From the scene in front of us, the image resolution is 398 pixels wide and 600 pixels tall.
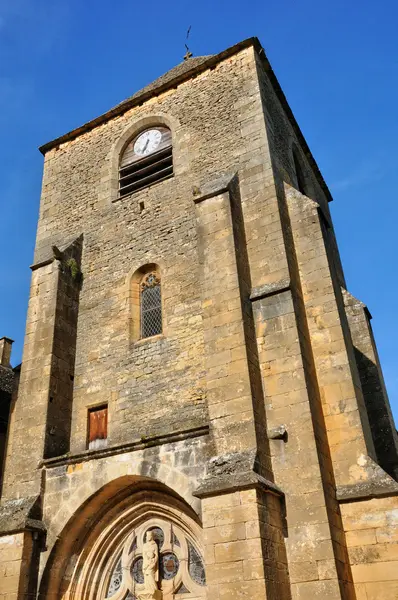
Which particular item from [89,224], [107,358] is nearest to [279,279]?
[107,358]

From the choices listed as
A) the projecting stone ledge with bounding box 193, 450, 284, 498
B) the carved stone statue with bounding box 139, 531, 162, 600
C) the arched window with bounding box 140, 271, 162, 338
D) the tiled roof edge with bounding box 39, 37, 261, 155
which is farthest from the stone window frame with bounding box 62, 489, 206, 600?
the tiled roof edge with bounding box 39, 37, 261, 155

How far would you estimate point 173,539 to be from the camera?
855 cm

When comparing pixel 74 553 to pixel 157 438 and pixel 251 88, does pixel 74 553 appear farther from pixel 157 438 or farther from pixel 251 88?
pixel 251 88

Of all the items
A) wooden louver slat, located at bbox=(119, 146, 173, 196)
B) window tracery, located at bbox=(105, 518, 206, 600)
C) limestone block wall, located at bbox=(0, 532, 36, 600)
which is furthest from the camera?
wooden louver slat, located at bbox=(119, 146, 173, 196)

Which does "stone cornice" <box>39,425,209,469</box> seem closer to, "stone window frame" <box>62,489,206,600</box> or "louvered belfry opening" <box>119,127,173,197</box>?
"stone window frame" <box>62,489,206,600</box>

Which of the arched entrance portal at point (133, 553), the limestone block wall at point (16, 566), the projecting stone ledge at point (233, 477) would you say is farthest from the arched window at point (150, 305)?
the limestone block wall at point (16, 566)

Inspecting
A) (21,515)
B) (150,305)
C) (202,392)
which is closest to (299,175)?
(150,305)

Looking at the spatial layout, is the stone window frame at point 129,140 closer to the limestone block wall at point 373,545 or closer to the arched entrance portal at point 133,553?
the arched entrance portal at point 133,553

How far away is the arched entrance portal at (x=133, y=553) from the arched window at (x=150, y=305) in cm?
294

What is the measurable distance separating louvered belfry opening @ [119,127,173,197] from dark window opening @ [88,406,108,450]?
495cm

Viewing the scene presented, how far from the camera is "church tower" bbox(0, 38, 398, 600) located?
7.16 meters

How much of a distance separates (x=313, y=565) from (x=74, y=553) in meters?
3.94

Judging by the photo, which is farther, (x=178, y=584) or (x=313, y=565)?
(x=178, y=584)

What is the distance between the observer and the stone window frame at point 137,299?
10.5m
